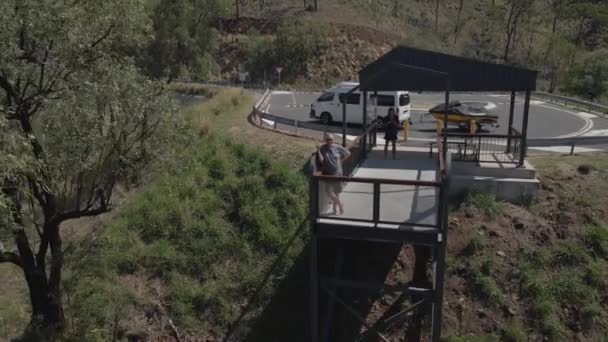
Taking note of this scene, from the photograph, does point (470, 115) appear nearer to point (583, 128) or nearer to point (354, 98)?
point (354, 98)

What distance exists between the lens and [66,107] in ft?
29.2

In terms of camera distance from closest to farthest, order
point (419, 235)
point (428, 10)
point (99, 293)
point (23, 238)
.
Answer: point (419, 235) < point (23, 238) < point (99, 293) < point (428, 10)

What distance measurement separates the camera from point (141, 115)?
972 cm

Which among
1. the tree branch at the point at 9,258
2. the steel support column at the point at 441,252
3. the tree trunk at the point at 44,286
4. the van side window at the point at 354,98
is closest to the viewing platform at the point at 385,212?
the steel support column at the point at 441,252

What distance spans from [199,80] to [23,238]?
110 feet

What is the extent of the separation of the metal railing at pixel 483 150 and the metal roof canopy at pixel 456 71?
1.61 meters

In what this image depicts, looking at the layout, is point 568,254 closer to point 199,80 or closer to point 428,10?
point 199,80

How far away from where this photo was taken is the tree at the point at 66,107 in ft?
29.3

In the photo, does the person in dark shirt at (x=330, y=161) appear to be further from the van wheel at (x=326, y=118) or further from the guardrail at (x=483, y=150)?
the van wheel at (x=326, y=118)

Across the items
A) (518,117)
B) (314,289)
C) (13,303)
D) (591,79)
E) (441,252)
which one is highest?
(441,252)

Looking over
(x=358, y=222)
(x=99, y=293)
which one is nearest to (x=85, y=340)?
(x=99, y=293)

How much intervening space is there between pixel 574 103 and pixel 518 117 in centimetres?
621

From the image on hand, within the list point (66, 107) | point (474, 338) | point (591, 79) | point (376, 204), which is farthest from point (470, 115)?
point (591, 79)

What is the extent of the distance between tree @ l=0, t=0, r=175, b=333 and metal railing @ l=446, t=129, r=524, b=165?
7972mm
